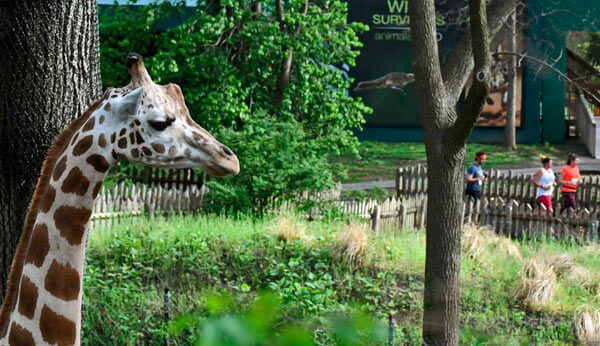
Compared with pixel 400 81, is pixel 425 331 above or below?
below

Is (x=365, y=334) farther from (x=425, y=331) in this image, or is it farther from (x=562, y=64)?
(x=562, y=64)

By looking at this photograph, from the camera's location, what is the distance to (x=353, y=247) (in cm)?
885

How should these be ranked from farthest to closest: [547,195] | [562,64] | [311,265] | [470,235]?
[562,64] < [547,195] < [470,235] < [311,265]

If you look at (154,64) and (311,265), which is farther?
(154,64)

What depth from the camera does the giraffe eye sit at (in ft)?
8.39

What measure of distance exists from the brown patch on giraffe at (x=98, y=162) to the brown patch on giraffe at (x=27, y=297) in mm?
521

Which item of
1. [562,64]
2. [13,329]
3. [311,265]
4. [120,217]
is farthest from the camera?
[562,64]

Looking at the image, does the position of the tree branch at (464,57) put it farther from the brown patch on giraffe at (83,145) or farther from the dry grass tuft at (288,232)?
the brown patch on giraffe at (83,145)

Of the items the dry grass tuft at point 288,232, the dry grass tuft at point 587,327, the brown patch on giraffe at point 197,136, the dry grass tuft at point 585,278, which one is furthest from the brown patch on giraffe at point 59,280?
the dry grass tuft at point 585,278

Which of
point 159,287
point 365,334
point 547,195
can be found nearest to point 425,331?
point 159,287

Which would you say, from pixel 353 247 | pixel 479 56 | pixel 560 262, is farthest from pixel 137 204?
pixel 479 56

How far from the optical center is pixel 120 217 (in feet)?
36.7

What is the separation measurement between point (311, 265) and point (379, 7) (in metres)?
20.6

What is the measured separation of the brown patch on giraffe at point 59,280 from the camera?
2.69m
